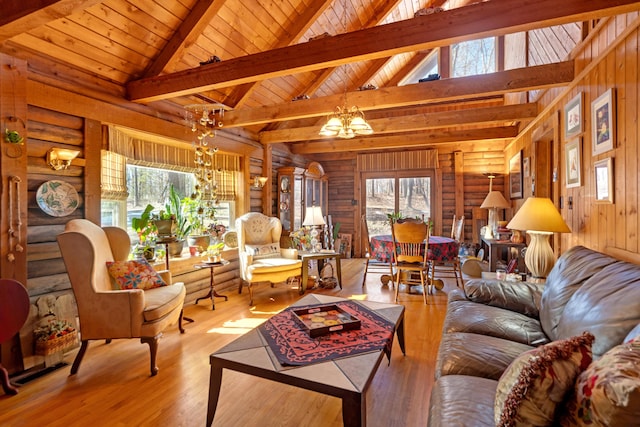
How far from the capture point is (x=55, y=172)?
2805mm

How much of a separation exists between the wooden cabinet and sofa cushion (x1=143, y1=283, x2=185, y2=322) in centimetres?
296

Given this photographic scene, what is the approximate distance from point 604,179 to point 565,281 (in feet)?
3.24

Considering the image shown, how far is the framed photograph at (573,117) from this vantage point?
9.43ft

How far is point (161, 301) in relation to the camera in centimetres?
258

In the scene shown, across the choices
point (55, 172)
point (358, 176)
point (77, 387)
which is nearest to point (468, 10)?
Result: point (55, 172)

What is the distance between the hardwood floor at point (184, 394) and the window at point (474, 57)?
195 inches

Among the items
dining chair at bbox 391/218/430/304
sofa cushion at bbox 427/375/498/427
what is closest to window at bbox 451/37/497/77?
dining chair at bbox 391/218/430/304

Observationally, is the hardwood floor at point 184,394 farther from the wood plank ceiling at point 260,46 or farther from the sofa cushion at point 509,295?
the wood plank ceiling at point 260,46

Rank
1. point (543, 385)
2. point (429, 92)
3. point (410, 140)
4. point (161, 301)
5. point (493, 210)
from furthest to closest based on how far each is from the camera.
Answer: point (410, 140) → point (493, 210) → point (429, 92) → point (161, 301) → point (543, 385)

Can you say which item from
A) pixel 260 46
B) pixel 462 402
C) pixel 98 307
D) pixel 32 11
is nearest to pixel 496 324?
pixel 462 402

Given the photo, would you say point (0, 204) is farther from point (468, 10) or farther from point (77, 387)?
point (468, 10)

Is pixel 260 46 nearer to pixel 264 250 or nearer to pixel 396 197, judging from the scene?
pixel 264 250

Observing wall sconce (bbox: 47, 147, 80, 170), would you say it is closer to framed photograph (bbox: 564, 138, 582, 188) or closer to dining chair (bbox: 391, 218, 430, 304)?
dining chair (bbox: 391, 218, 430, 304)

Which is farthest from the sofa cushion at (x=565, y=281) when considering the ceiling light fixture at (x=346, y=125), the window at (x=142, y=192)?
the window at (x=142, y=192)
